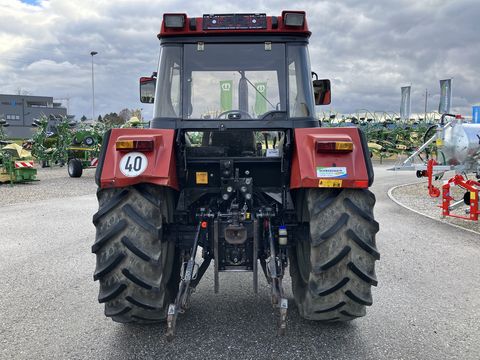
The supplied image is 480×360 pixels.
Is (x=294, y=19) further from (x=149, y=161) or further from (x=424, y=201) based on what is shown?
(x=424, y=201)

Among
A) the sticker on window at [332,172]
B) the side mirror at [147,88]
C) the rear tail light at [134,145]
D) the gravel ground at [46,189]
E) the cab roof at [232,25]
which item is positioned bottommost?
the gravel ground at [46,189]

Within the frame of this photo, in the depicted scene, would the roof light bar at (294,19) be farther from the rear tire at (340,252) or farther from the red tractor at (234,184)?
the rear tire at (340,252)

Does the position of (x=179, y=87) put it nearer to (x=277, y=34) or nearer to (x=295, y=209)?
(x=277, y=34)

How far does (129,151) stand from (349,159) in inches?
68.1

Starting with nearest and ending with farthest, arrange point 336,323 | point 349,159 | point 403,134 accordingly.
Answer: point 349,159 → point 336,323 → point 403,134

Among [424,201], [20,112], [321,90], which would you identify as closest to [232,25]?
[321,90]

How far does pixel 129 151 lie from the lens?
3.61 m

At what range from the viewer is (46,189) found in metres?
15.5

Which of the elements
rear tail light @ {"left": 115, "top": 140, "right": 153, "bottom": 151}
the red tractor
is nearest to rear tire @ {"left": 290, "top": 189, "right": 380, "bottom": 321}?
the red tractor

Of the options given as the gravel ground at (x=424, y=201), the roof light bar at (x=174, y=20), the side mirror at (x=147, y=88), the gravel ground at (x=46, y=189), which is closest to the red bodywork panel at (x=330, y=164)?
the roof light bar at (x=174, y=20)

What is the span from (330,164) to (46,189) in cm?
1403

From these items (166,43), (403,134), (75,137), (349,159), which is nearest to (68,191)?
(75,137)

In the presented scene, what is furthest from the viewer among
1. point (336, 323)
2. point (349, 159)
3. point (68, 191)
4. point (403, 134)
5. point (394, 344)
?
point (403, 134)

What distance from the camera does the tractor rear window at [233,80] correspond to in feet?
13.9
